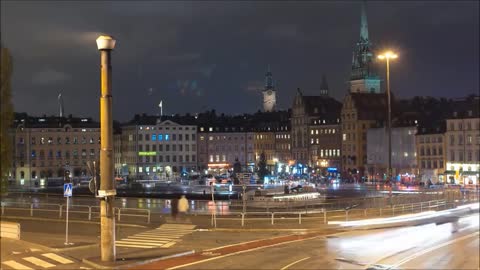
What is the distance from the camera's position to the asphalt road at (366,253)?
2414cm

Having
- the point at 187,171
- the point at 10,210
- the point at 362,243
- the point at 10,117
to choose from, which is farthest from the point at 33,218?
the point at 187,171

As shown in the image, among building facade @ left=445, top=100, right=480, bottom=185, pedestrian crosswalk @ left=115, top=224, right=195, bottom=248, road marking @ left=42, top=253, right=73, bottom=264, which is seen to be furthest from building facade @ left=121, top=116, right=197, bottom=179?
road marking @ left=42, top=253, right=73, bottom=264

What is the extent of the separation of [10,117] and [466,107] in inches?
4231

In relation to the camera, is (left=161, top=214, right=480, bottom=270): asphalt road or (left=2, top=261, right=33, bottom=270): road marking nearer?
(left=2, top=261, right=33, bottom=270): road marking

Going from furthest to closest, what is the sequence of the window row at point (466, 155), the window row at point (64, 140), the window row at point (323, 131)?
the window row at point (323, 131) < the window row at point (64, 140) < the window row at point (466, 155)

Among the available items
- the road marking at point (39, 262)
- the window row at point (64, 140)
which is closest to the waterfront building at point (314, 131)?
the window row at point (64, 140)

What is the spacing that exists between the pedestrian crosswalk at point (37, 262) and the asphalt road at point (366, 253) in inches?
129

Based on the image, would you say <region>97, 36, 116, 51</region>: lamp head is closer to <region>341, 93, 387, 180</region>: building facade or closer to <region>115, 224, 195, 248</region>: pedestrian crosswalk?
<region>115, 224, 195, 248</region>: pedestrian crosswalk

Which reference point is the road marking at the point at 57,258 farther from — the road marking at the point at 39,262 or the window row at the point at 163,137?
the window row at the point at 163,137

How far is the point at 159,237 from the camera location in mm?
30281

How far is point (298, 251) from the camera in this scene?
2752cm

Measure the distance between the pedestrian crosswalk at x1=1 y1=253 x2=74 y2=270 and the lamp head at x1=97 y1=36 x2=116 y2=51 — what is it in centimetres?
747

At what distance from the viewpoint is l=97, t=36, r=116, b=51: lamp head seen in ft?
65.0

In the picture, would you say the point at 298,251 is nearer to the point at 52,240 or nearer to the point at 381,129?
the point at 52,240
